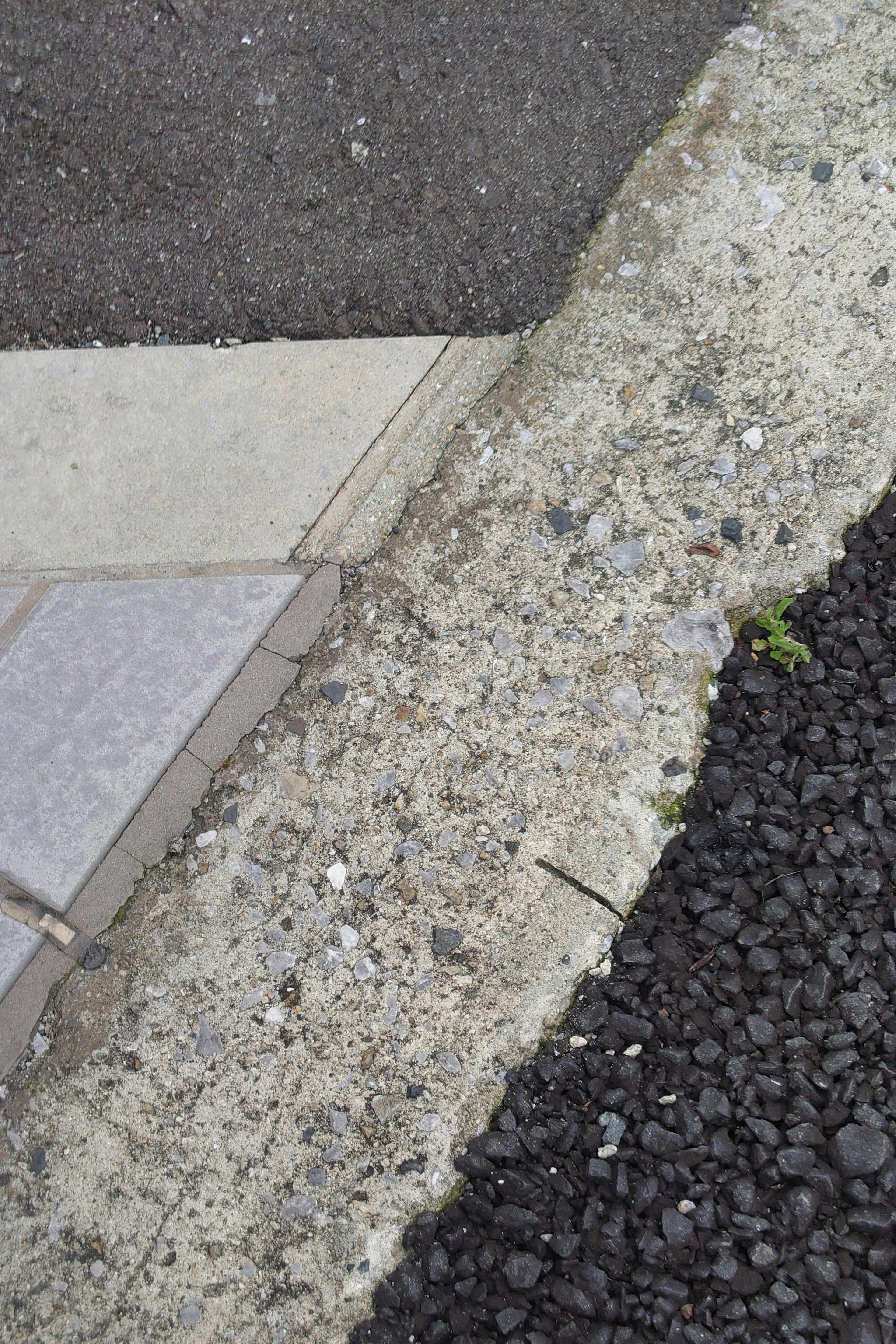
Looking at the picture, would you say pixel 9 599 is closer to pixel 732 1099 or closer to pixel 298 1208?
pixel 298 1208

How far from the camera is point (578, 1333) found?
1.68m

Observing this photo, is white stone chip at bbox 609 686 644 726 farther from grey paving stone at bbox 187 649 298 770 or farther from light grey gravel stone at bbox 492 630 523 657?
grey paving stone at bbox 187 649 298 770

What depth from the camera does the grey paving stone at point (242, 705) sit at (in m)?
2.26

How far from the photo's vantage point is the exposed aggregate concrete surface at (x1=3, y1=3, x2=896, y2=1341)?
6.26ft

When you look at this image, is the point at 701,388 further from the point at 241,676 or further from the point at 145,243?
the point at 145,243

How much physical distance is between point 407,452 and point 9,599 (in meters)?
1.22

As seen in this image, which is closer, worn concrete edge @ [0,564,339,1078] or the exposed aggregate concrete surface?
the exposed aggregate concrete surface

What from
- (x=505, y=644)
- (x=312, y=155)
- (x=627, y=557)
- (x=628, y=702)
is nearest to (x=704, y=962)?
(x=628, y=702)

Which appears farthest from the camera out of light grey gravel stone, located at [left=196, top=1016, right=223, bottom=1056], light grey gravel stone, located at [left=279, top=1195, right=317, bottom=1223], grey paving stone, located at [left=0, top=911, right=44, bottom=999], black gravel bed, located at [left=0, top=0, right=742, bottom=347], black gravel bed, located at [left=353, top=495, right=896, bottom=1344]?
black gravel bed, located at [left=0, top=0, right=742, bottom=347]

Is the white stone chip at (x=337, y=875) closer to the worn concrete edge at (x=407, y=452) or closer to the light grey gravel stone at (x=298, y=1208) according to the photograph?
the light grey gravel stone at (x=298, y=1208)

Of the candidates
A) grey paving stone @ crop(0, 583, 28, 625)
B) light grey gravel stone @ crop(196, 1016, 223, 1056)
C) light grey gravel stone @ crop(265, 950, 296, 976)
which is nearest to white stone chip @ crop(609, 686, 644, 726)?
light grey gravel stone @ crop(265, 950, 296, 976)

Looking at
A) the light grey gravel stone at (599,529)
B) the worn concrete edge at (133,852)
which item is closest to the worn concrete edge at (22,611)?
the worn concrete edge at (133,852)

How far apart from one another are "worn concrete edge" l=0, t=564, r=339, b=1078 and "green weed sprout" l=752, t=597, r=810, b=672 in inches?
47.0

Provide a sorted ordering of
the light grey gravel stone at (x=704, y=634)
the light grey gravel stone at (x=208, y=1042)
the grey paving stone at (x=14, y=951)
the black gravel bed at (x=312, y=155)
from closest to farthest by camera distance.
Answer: the light grey gravel stone at (x=208, y=1042), the grey paving stone at (x=14, y=951), the light grey gravel stone at (x=704, y=634), the black gravel bed at (x=312, y=155)
